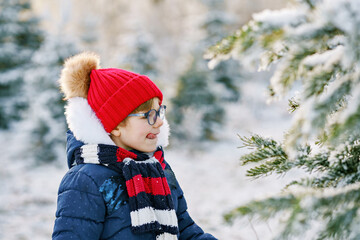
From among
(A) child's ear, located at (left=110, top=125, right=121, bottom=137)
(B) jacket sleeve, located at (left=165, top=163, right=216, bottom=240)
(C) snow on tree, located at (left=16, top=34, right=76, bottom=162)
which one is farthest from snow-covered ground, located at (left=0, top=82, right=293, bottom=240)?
(A) child's ear, located at (left=110, top=125, right=121, bottom=137)

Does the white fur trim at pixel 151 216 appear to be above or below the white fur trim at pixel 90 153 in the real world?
below

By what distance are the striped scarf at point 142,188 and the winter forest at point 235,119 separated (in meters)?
0.35

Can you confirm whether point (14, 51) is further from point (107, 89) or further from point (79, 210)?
point (79, 210)

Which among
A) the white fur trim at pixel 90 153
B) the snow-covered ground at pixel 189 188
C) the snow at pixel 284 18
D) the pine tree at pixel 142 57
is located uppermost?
the pine tree at pixel 142 57

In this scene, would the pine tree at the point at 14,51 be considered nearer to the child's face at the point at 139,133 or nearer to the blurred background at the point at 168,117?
the blurred background at the point at 168,117

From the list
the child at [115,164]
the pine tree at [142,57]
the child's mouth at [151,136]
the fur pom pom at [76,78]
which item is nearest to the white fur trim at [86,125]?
the child at [115,164]

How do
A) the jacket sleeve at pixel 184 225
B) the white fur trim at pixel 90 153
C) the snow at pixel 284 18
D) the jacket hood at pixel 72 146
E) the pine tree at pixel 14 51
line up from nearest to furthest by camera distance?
the snow at pixel 284 18
the white fur trim at pixel 90 153
the jacket hood at pixel 72 146
the jacket sleeve at pixel 184 225
the pine tree at pixel 14 51

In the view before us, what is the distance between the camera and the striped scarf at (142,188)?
170cm

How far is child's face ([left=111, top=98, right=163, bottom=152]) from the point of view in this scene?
1.91 m

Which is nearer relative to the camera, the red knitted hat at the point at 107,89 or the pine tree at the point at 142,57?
the red knitted hat at the point at 107,89

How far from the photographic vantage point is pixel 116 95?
1.90m

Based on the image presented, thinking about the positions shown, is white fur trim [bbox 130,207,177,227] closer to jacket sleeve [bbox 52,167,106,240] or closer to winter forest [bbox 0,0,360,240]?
jacket sleeve [bbox 52,167,106,240]

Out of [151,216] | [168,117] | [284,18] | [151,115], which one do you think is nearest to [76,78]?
[151,115]

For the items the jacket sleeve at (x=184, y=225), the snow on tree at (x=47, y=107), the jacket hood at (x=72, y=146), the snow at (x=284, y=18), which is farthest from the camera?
the snow on tree at (x=47, y=107)
